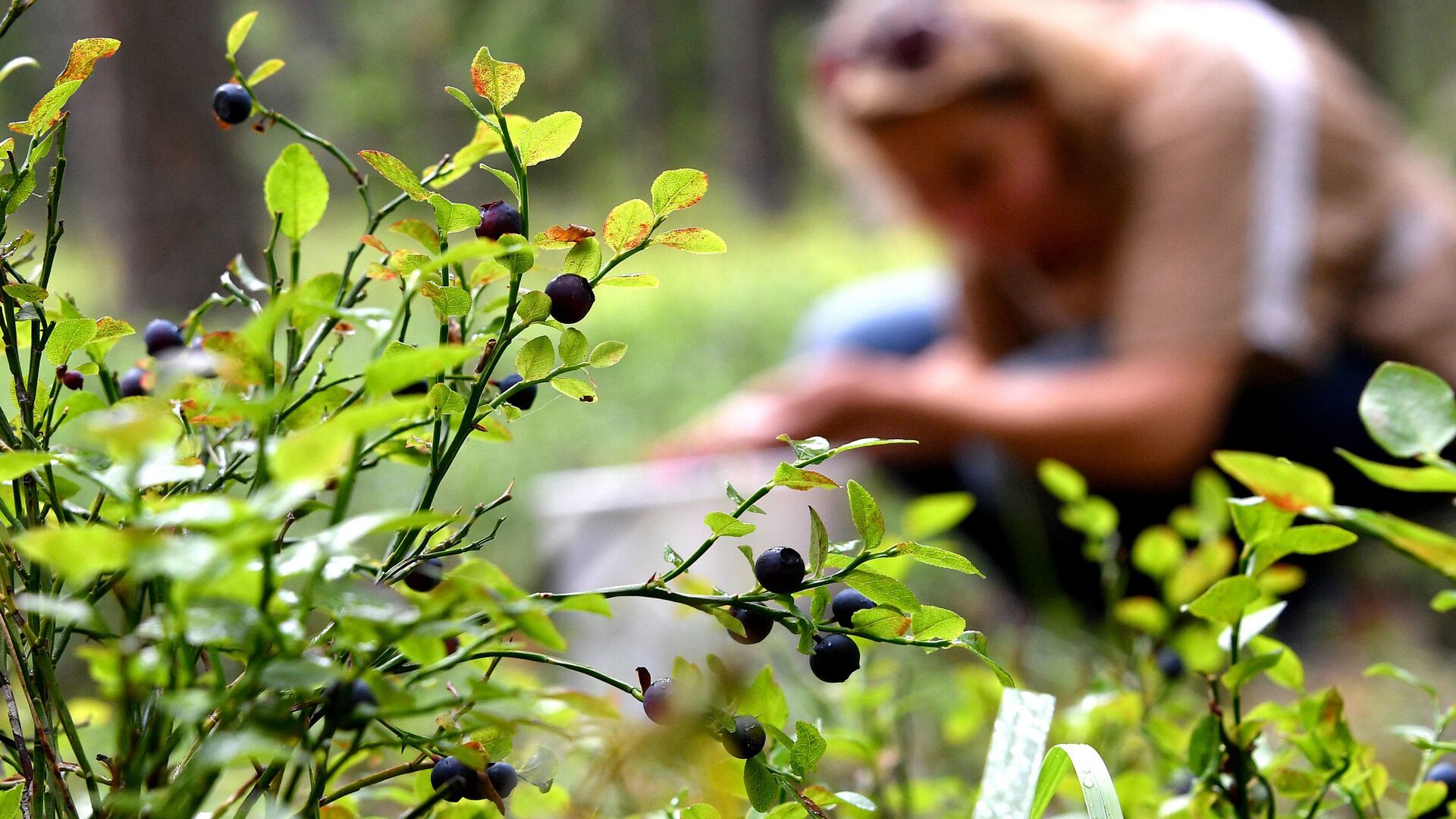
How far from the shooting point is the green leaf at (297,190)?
0.37m

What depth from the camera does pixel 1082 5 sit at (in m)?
2.64

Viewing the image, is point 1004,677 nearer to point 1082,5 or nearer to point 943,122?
point 943,122

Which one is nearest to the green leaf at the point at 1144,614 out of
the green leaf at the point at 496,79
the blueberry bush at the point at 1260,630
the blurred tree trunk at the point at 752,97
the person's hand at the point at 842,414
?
the blueberry bush at the point at 1260,630

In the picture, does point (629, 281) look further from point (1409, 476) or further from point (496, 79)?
point (1409, 476)

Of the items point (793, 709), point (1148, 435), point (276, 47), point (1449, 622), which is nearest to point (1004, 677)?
point (793, 709)

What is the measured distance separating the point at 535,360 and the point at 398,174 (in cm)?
8

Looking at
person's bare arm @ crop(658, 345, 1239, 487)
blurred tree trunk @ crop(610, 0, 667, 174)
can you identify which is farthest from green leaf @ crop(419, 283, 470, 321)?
blurred tree trunk @ crop(610, 0, 667, 174)

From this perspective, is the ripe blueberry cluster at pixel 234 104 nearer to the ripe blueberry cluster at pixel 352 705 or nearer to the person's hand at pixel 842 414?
the ripe blueberry cluster at pixel 352 705

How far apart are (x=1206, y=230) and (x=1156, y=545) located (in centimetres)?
160

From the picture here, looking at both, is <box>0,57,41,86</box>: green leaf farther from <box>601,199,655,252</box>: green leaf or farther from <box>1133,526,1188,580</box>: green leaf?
<box>1133,526,1188,580</box>: green leaf

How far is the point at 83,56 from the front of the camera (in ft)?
1.45

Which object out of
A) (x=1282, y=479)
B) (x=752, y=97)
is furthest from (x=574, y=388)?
(x=752, y=97)

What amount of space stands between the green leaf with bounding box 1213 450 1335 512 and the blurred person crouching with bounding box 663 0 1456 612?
184 cm

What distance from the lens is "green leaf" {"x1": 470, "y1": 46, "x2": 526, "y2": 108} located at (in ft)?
1.32
